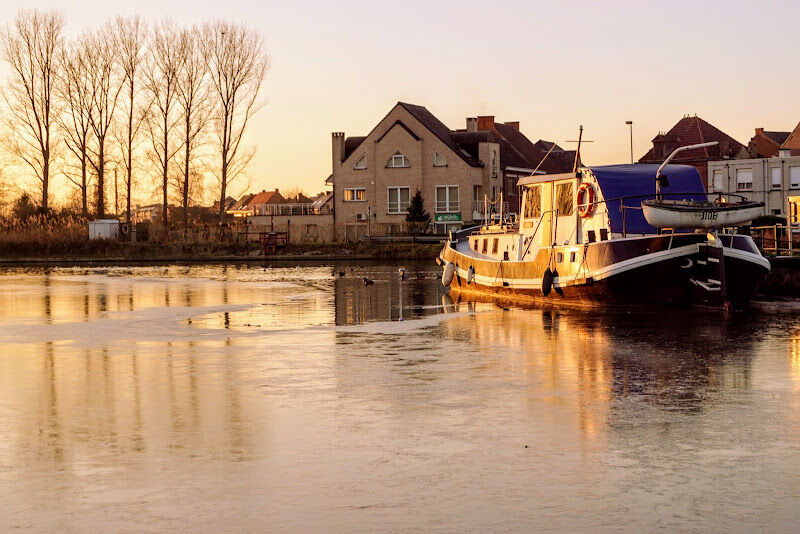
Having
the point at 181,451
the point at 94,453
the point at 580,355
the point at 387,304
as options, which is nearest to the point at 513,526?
the point at 181,451

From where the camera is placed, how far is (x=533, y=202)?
30.4 metres

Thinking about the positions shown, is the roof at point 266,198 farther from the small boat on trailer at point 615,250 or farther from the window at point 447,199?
the small boat on trailer at point 615,250

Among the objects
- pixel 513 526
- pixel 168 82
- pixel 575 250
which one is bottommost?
pixel 513 526

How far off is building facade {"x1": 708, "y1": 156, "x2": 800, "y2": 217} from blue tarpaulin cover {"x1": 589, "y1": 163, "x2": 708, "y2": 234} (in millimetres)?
43011

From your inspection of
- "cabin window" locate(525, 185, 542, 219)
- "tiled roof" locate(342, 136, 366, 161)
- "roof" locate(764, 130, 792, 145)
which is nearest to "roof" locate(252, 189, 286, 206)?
"tiled roof" locate(342, 136, 366, 161)

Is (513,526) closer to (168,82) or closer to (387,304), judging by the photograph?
(387,304)

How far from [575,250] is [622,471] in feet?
58.9

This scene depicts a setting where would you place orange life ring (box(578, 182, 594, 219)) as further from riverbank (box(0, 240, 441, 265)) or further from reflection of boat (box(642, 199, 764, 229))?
riverbank (box(0, 240, 441, 265))

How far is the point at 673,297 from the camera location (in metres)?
24.5

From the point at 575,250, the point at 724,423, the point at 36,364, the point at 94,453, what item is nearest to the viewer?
the point at 94,453

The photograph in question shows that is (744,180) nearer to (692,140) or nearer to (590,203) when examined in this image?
(692,140)

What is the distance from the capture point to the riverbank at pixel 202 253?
215ft

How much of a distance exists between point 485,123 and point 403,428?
8246 centimetres

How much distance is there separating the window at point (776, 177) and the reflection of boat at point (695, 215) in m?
48.9
